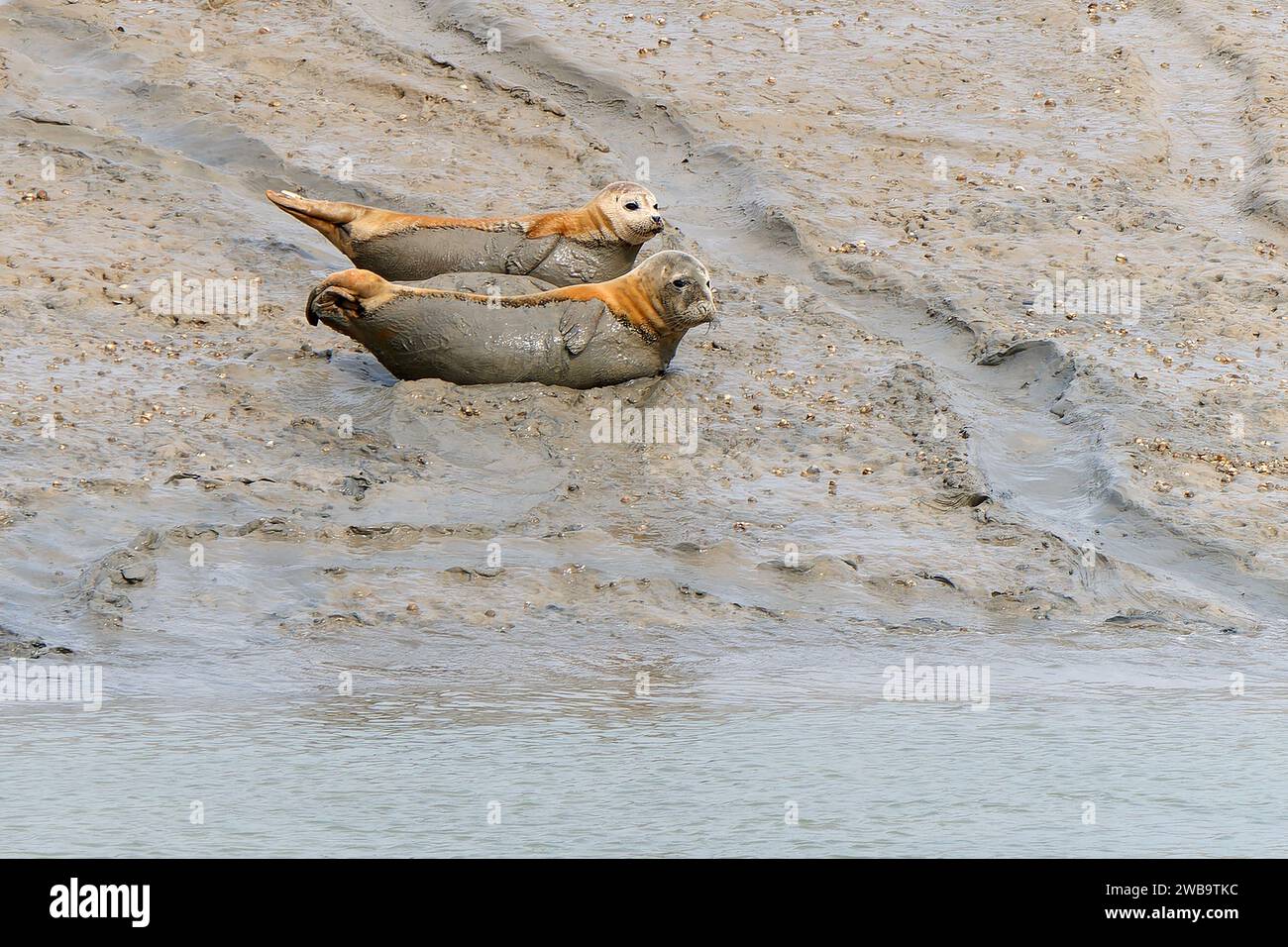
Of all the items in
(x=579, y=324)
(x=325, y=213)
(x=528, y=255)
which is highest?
(x=325, y=213)

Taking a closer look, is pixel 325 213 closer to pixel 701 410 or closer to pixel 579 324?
pixel 579 324

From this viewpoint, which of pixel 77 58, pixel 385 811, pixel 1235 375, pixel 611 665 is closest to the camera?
pixel 385 811

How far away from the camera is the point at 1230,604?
251 inches

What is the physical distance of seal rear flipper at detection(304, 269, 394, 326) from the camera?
7.32 metres

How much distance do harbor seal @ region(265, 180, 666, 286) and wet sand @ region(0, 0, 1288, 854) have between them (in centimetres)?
51

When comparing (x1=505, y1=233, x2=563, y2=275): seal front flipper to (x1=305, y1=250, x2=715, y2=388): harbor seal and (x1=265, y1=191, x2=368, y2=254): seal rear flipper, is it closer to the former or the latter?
(x1=305, y1=250, x2=715, y2=388): harbor seal

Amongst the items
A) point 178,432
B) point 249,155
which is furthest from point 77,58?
point 178,432

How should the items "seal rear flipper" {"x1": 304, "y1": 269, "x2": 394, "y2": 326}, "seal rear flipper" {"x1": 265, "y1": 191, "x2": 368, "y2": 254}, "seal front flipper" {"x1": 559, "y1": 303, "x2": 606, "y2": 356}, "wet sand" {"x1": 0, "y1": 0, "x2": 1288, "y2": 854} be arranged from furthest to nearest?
1. "seal rear flipper" {"x1": 265, "y1": 191, "x2": 368, "y2": 254}
2. "seal front flipper" {"x1": 559, "y1": 303, "x2": 606, "y2": 356}
3. "seal rear flipper" {"x1": 304, "y1": 269, "x2": 394, "y2": 326}
4. "wet sand" {"x1": 0, "y1": 0, "x2": 1288, "y2": 854}

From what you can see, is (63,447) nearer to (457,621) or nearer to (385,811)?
(457,621)

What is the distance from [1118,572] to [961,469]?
36.6 inches

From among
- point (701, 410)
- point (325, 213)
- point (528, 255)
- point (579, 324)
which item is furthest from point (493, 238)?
point (701, 410)

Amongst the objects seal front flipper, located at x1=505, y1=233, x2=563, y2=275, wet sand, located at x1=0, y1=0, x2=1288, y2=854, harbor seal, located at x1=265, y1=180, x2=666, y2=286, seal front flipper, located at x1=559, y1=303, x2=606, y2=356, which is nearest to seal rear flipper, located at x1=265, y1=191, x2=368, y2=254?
harbor seal, located at x1=265, y1=180, x2=666, y2=286

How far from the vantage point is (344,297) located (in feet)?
24.0

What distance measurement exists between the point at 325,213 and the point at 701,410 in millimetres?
1991
